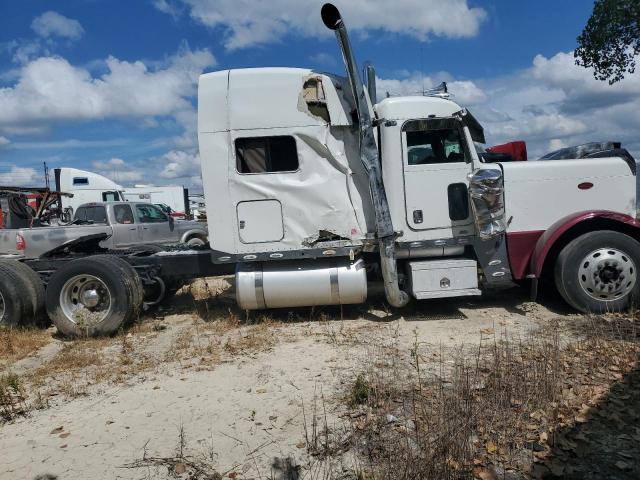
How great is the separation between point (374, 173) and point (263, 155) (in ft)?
→ 4.95

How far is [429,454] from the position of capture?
3.09 metres

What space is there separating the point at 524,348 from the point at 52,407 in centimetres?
477

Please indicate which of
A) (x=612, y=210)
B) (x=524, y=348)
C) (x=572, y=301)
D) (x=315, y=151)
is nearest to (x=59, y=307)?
(x=315, y=151)

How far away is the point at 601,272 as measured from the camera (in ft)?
20.4

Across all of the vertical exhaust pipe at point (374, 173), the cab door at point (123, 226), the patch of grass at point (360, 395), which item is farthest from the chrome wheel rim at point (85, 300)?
the cab door at point (123, 226)

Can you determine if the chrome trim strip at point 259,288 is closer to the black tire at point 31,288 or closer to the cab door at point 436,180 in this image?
the cab door at point 436,180

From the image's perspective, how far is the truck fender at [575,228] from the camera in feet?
20.4

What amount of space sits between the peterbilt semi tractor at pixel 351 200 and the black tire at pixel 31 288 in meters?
0.24

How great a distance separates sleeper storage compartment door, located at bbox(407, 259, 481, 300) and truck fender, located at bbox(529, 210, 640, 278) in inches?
32.1

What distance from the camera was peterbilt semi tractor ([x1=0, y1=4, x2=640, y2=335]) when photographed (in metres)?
6.31

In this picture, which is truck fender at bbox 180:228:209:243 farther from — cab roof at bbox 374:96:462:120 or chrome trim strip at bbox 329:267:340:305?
cab roof at bbox 374:96:462:120

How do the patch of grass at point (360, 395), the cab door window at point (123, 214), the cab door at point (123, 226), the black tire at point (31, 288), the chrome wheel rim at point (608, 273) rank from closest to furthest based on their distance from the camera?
1. the patch of grass at point (360, 395)
2. the chrome wheel rim at point (608, 273)
3. the black tire at point (31, 288)
4. the cab door at point (123, 226)
5. the cab door window at point (123, 214)

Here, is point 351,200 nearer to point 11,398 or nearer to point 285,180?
point 285,180

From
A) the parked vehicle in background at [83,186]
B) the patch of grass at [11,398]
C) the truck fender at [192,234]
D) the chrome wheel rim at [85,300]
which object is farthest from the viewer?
the parked vehicle in background at [83,186]
